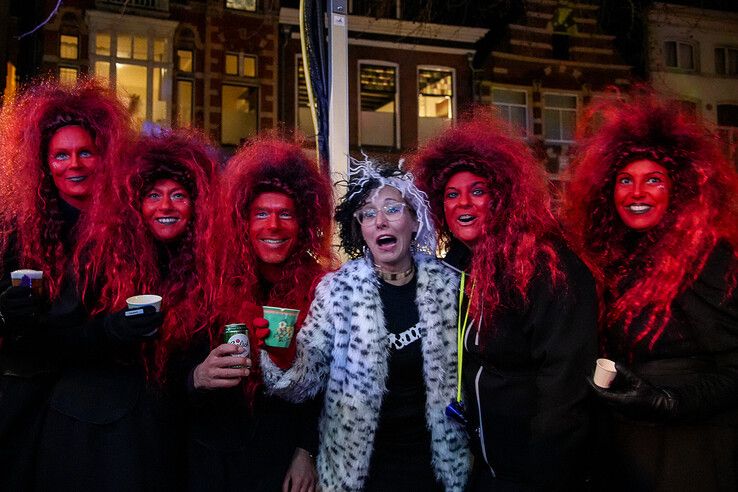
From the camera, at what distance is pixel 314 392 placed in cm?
271

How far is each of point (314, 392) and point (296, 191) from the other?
43.3 inches

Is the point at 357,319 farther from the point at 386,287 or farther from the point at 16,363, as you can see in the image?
the point at 16,363

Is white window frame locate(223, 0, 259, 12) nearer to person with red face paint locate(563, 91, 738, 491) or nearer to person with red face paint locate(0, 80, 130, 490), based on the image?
person with red face paint locate(0, 80, 130, 490)

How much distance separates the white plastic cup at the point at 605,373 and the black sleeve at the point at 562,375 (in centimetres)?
5

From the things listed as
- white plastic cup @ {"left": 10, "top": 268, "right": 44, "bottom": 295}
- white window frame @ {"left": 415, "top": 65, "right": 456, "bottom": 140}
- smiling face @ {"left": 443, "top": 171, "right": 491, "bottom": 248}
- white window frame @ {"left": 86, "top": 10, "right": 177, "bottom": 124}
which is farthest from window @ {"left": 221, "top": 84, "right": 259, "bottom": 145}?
white plastic cup @ {"left": 10, "top": 268, "right": 44, "bottom": 295}

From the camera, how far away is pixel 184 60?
1517 centimetres

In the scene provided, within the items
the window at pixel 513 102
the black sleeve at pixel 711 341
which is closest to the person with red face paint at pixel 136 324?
the black sleeve at pixel 711 341

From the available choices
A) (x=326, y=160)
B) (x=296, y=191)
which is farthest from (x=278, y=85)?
(x=296, y=191)

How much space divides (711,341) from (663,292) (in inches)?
10.1

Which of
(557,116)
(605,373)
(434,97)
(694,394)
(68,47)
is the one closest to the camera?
(605,373)

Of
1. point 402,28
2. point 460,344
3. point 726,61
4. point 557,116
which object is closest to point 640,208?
point 460,344

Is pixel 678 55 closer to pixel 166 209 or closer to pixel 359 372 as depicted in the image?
pixel 359 372

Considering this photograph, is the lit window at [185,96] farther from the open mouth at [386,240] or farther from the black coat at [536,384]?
the black coat at [536,384]

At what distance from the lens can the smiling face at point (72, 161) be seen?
9.87 feet
